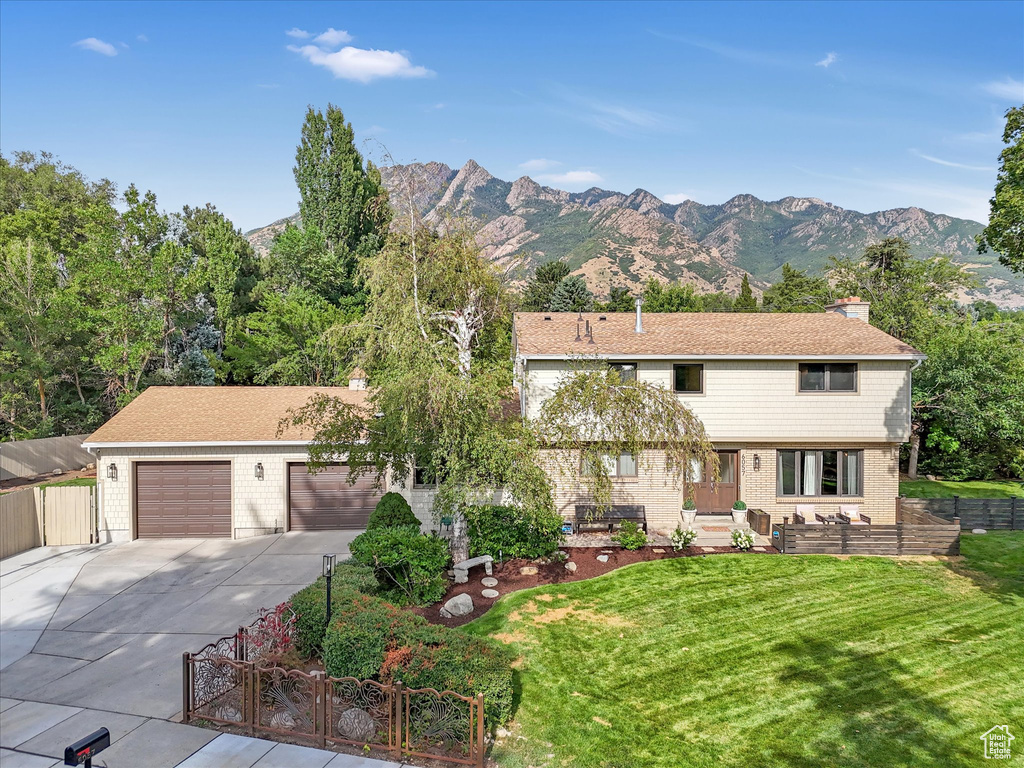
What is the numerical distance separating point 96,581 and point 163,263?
58.3ft

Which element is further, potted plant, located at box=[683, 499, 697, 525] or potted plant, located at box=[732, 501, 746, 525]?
potted plant, located at box=[732, 501, 746, 525]

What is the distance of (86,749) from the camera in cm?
520

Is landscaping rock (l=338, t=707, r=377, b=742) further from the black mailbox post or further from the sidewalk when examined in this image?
the black mailbox post

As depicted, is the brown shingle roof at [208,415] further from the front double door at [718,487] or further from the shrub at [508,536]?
the front double door at [718,487]

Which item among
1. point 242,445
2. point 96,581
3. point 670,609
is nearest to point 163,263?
point 242,445

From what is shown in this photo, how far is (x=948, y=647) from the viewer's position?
10477 millimetres

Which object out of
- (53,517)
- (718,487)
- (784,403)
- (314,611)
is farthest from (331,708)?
(784,403)

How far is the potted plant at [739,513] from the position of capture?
17.8m

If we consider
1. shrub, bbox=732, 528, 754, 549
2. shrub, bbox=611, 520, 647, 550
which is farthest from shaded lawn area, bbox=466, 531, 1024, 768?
shrub, bbox=611, 520, 647, 550

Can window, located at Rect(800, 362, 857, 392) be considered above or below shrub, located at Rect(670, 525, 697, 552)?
above

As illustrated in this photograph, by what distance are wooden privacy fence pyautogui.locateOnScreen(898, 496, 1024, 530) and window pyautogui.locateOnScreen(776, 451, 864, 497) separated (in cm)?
140

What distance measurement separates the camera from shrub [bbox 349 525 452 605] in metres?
12.1

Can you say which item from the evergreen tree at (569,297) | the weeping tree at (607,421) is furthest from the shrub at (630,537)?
the evergreen tree at (569,297)

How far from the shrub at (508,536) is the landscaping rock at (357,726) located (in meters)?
6.82
